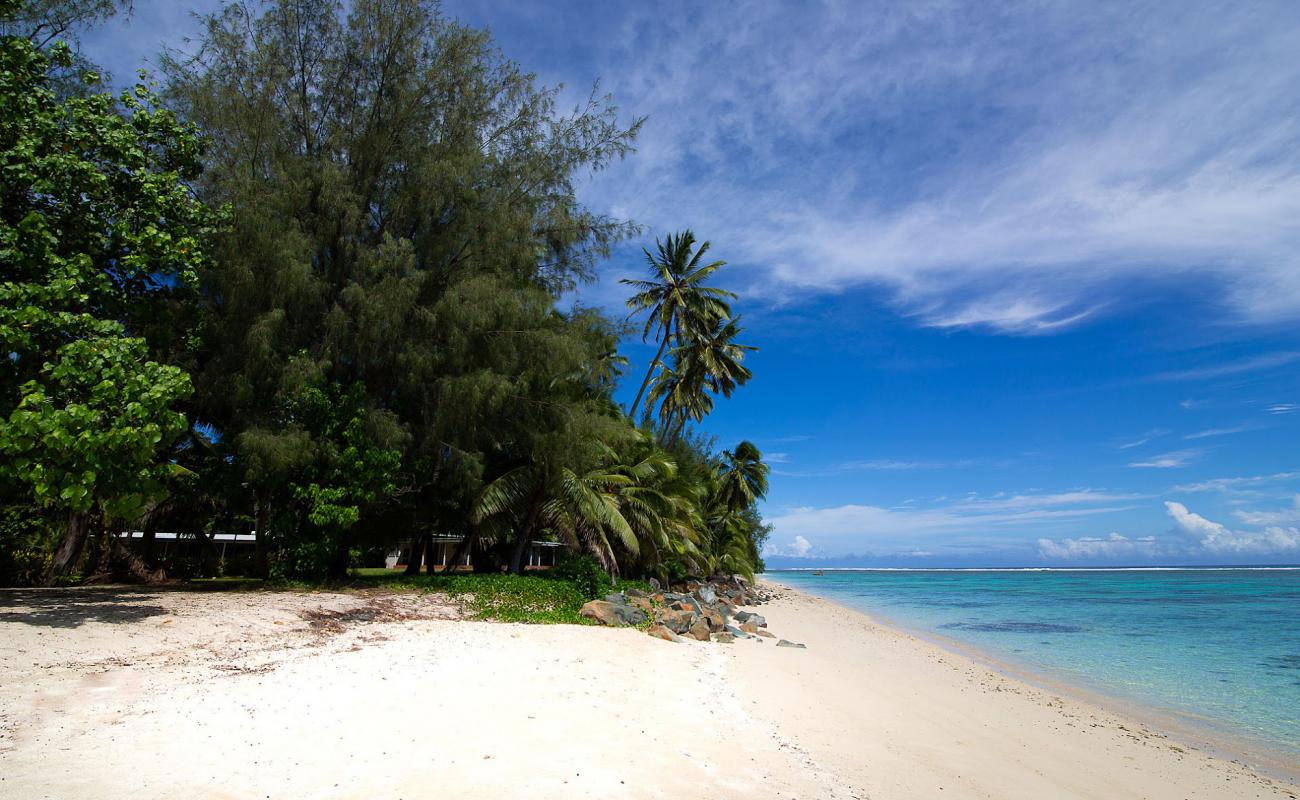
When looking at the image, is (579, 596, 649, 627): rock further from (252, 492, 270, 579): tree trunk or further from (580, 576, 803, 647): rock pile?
(252, 492, 270, 579): tree trunk

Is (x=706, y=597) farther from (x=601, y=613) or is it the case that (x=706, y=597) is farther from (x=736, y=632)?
(x=601, y=613)

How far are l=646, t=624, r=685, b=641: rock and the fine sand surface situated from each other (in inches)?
39.4

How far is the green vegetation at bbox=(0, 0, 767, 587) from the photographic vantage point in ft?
29.0

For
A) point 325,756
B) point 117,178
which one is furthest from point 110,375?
point 325,756

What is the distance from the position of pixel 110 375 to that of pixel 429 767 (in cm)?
Answer: 700

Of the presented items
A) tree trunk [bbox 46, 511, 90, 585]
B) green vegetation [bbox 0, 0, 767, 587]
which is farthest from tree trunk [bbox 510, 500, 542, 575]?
tree trunk [bbox 46, 511, 90, 585]

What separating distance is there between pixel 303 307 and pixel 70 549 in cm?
838

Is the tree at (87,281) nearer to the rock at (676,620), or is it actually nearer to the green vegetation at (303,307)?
the green vegetation at (303,307)

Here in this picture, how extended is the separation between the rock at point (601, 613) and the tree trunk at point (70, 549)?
11.8 m

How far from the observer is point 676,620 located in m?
13.8

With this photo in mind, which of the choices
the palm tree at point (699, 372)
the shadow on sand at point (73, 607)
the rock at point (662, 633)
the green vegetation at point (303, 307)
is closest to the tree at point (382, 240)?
the green vegetation at point (303, 307)

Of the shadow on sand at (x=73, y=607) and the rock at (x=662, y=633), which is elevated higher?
the shadow on sand at (x=73, y=607)

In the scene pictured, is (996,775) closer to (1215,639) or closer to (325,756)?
(325,756)

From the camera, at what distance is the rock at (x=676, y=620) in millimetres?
13531
